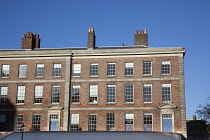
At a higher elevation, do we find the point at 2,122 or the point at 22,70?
the point at 22,70

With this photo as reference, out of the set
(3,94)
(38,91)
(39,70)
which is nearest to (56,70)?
(39,70)

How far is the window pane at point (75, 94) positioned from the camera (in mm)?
41750

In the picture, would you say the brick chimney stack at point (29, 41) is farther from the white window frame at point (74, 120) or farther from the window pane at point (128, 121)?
the window pane at point (128, 121)

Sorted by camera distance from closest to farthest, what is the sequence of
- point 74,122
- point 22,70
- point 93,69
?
point 74,122 → point 93,69 → point 22,70

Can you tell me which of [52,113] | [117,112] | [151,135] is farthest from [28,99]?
[151,135]

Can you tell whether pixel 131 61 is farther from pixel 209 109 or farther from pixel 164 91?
pixel 209 109

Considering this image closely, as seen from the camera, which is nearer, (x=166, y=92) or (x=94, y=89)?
(x=166, y=92)

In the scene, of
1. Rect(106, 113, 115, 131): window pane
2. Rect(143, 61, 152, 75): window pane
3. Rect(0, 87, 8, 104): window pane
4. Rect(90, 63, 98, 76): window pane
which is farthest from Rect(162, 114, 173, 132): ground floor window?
Rect(0, 87, 8, 104): window pane

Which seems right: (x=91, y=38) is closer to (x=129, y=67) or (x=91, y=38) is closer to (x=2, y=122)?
(x=129, y=67)

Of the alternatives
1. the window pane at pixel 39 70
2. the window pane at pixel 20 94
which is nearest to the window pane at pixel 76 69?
the window pane at pixel 39 70

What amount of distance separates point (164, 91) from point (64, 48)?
14.6 metres

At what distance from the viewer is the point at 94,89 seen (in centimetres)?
4172

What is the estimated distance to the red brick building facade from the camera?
4016 cm

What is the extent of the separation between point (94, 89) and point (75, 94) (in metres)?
2.34
